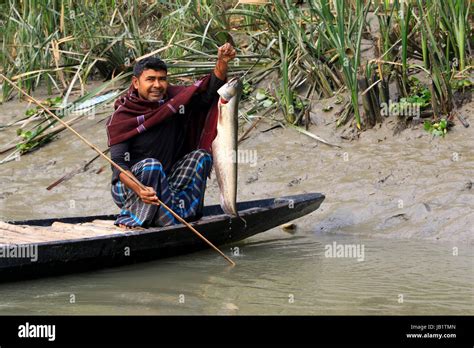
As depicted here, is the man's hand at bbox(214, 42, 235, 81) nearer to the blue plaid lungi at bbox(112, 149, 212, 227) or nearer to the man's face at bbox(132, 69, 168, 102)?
the man's face at bbox(132, 69, 168, 102)

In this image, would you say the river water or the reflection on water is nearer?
the reflection on water

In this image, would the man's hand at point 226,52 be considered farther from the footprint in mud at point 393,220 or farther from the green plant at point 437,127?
the green plant at point 437,127

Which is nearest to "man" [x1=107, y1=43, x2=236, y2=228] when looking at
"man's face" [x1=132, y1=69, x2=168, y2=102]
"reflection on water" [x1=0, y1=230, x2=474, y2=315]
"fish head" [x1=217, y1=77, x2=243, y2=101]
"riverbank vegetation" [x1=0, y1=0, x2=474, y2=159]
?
"man's face" [x1=132, y1=69, x2=168, y2=102]

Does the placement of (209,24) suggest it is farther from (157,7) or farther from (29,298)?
(29,298)

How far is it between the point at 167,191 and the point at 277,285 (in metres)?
1.13

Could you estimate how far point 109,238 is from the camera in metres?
5.93

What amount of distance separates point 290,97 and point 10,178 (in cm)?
270

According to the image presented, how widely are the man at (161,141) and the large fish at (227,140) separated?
182 millimetres

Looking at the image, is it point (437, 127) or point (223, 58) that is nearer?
point (223, 58)

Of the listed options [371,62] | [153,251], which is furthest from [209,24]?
[153,251]

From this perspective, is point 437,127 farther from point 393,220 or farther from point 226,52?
point 226,52

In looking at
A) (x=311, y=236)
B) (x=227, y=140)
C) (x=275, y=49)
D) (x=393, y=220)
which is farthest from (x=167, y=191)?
(x=275, y=49)

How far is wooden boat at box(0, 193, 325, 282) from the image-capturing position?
562 cm

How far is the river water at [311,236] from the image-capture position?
17.3ft
